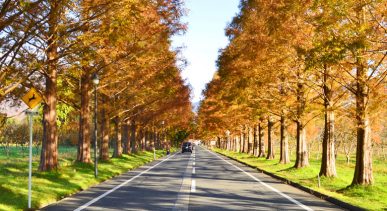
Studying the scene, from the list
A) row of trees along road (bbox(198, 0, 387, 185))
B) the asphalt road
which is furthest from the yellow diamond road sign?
row of trees along road (bbox(198, 0, 387, 185))

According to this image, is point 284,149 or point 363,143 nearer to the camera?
point 363,143

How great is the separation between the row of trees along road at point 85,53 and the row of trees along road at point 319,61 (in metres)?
4.01

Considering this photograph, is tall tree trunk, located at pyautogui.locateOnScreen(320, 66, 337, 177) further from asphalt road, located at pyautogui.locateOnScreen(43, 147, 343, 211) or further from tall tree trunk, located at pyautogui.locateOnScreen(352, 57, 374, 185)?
asphalt road, located at pyautogui.locateOnScreen(43, 147, 343, 211)

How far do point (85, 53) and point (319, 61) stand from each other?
672 cm

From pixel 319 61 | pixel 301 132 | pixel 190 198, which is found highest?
pixel 319 61

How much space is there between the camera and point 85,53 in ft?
42.2

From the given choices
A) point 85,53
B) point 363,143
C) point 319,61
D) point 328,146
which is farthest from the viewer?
A: point 328,146

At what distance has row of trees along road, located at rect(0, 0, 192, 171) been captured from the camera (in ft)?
35.2

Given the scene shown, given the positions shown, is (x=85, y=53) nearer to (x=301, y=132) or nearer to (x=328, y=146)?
(x=328, y=146)

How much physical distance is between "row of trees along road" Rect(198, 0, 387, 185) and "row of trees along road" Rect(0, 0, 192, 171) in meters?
4.01

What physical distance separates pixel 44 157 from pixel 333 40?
441 inches

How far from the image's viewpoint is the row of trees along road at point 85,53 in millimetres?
10719

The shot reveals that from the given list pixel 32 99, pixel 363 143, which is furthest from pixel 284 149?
pixel 32 99

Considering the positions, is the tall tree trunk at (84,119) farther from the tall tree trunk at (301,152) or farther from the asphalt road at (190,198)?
the tall tree trunk at (301,152)
